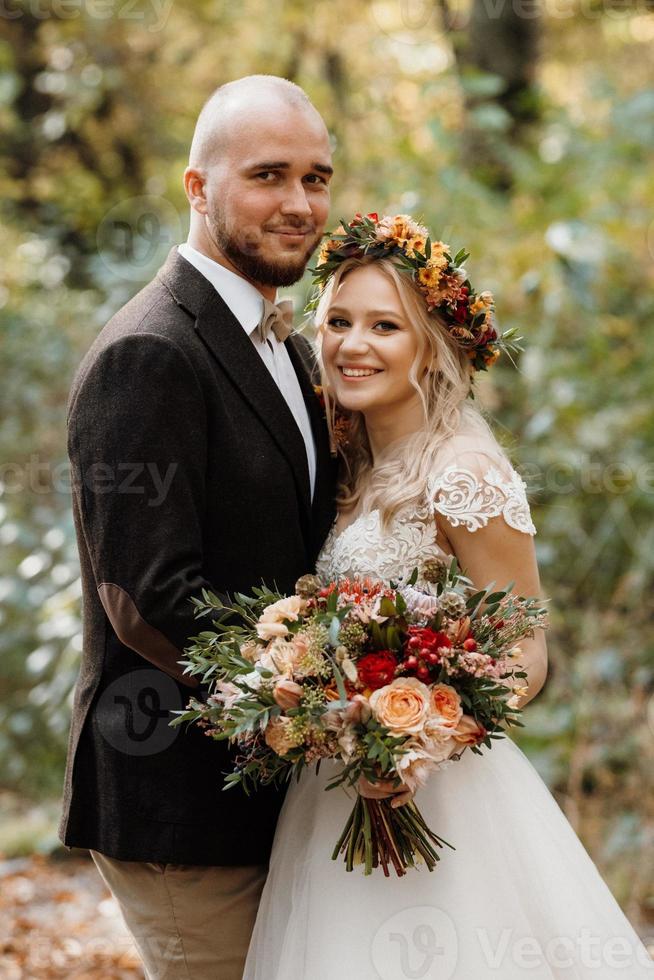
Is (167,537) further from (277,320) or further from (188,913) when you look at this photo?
(188,913)

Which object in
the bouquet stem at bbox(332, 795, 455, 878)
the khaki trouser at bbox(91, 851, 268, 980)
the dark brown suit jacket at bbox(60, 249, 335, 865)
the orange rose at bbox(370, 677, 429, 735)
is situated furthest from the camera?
the khaki trouser at bbox(91, 851, 268, 980)

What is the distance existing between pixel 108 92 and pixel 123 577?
7.10m

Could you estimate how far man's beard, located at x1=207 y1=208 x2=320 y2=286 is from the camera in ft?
8.89

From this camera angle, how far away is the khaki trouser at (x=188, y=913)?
257cm

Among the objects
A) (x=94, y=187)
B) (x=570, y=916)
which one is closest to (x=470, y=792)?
(x=570, y=916)

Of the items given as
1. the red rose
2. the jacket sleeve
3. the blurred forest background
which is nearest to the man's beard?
the jacket sleeve

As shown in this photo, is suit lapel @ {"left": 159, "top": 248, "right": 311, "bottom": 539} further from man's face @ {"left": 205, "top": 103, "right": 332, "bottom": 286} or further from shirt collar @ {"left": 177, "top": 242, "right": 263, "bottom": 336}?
man's face @ {"left": 205, "top": 103, "right": 332, "bottom": 286}

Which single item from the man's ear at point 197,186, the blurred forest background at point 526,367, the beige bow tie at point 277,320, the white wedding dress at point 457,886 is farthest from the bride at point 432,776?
the blurred forest background at point 526,367

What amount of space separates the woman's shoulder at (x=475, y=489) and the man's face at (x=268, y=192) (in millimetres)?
635

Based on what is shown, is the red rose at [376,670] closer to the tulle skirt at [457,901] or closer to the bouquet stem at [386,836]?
the bouquet stem at [386,836]

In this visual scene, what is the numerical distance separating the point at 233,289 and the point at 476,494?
80cm

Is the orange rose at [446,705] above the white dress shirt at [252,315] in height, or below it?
below

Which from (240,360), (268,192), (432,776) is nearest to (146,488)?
(240,360)

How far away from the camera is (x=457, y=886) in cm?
239
